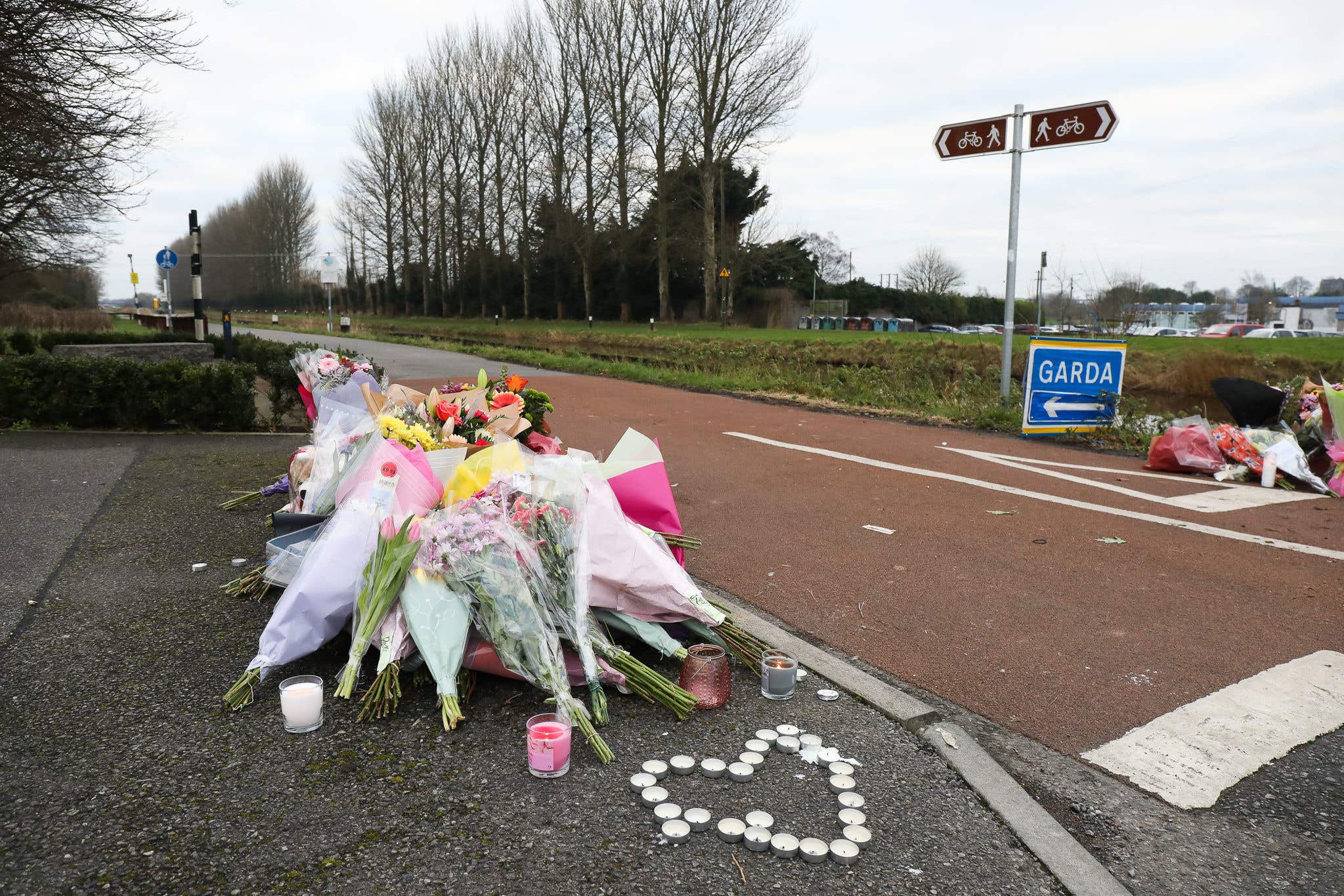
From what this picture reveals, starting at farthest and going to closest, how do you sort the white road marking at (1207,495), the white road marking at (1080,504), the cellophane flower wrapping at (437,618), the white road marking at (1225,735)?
the white road marking at (1207,495)
the white road marking at (1080,504)
the cellophane flower wrapping at (437,618)
the white road marking at (1225,735)

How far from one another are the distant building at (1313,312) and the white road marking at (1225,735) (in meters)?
45.2

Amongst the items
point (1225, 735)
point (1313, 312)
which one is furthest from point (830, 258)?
point (1225, 735)

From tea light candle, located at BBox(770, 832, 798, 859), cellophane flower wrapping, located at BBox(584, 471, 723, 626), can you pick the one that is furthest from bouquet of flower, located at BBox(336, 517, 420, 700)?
tea light candle, located at BBox(770, 832, 798, 859)

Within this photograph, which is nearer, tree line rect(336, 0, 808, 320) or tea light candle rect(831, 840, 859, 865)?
tea light candle rect(831, 840, 859, 865)

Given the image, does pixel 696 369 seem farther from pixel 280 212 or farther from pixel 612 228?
pixel 280 212

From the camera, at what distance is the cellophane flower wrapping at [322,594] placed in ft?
Result: 11.2

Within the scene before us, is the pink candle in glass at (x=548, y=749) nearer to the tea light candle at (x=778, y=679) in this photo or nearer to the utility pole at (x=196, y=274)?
the tea light candle at (x=778, y=679)

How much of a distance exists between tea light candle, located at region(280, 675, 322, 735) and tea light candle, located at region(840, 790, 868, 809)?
194cm

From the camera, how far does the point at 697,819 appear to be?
8.66 ft

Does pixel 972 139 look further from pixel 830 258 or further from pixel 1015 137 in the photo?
pixel 830 258

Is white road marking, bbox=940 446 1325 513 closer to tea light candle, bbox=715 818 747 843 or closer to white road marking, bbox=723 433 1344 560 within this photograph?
white road marking, bbox=723 433 1344 560

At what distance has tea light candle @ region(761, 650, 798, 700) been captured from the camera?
3520 millimetres

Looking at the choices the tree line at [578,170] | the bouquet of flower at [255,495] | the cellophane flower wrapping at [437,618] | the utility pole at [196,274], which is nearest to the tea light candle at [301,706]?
the cellophane flower wrapping at [437,618]

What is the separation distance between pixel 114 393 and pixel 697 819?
968 cm
